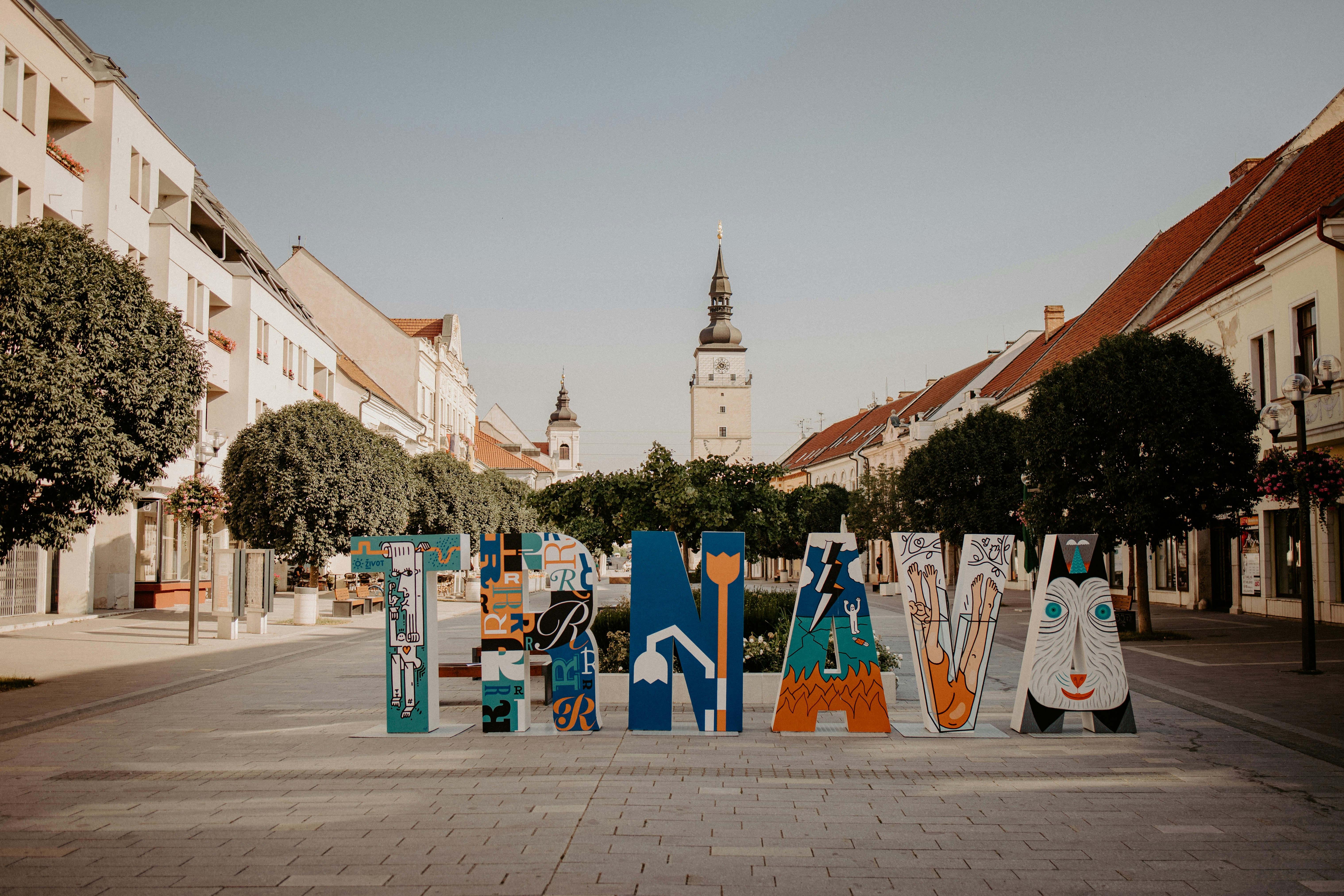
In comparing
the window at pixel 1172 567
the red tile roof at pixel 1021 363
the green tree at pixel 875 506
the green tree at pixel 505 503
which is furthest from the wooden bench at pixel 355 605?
the red tile roof at pixel 1021 363

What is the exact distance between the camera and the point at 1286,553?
1025 inches

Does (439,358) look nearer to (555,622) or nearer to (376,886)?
(555,622)

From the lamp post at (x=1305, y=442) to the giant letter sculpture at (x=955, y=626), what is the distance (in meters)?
6.16

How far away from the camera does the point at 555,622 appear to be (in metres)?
10.2

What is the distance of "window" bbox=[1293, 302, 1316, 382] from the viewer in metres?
23.0

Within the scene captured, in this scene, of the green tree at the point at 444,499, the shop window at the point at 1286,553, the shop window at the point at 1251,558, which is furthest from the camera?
the green tree at the point at 444,499

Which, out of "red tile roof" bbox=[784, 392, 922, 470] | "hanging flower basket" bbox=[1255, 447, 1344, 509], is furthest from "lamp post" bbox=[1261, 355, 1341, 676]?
"red tile roof" bbox=[784, 392, 922, 470]

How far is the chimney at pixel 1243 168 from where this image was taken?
118 ft

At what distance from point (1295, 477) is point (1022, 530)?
25.0 m

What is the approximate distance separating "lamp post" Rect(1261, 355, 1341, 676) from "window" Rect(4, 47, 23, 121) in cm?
2459

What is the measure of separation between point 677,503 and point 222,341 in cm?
2153

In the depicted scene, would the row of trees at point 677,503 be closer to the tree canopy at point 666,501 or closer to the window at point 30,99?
the tree canopy at point 666,501

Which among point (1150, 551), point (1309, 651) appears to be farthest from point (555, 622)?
point (1150, 551)

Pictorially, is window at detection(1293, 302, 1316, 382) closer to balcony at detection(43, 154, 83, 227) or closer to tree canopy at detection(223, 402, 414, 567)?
tree canopy at detection(223, 402, 414, 567)
